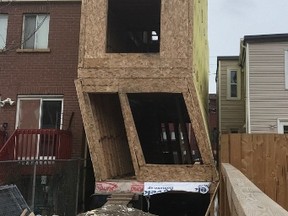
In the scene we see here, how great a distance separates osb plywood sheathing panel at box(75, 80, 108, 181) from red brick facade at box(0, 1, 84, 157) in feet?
11.5

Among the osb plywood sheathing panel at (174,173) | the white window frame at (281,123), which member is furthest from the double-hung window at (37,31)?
the white window frame at (281,123)

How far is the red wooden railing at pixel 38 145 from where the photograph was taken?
12852mm

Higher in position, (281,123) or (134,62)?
(134,62)

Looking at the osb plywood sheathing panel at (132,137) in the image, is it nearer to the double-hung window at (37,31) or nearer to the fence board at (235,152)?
the fence board at (235,152)

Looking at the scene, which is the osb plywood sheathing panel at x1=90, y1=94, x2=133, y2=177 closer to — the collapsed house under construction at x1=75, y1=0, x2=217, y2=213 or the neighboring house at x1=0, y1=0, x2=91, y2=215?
the collapsed house under construction at x1=75, y1=0, x2=217, y2=213

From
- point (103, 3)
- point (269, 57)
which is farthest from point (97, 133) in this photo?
point (269, 57)

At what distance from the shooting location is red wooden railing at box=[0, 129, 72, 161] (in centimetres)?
1285

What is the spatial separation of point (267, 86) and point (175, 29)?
341 inches

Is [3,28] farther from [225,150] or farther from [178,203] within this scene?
[225,150]

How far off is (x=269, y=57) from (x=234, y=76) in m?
7.12

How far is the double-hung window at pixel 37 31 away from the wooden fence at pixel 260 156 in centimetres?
912

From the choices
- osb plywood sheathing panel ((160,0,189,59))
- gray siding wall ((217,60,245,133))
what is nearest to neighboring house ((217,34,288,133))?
gray siding wall ((217,60,245,133))

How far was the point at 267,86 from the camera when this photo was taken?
59.6 feet

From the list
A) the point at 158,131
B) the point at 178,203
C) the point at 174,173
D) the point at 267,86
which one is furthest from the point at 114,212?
the point at 267,86
